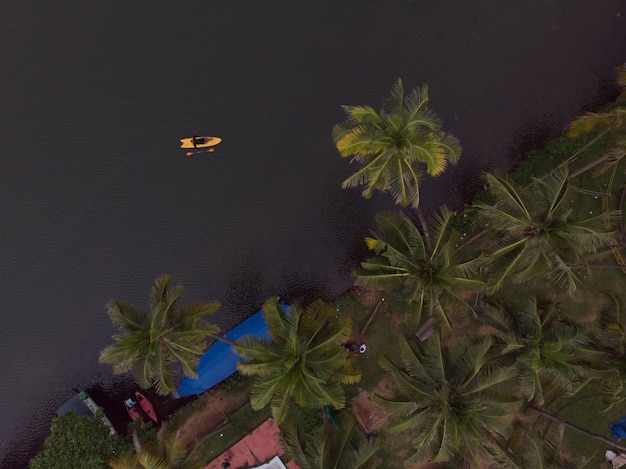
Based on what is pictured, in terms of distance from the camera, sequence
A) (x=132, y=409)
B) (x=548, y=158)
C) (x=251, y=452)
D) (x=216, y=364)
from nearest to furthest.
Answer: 1. (x=216, y=364)
2. (x=251, y=452)
3. (x=132, y=409)
4. (x=548, y=158)

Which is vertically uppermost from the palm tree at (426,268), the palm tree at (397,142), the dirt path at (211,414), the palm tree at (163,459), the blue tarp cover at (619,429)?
the palm tree at (397,142)

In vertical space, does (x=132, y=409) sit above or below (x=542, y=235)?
below

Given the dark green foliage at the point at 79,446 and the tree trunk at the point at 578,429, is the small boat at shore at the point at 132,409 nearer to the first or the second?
the dark green foliage at the point at 79,446

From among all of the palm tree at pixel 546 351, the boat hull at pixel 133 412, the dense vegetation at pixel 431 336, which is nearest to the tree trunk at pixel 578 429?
the dense vegetation at pixel 431 336

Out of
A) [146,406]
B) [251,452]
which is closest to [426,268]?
[251,452]

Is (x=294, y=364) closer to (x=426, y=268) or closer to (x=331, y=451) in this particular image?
(x=331, y=451)

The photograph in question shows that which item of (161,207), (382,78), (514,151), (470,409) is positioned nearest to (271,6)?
(382,78)
